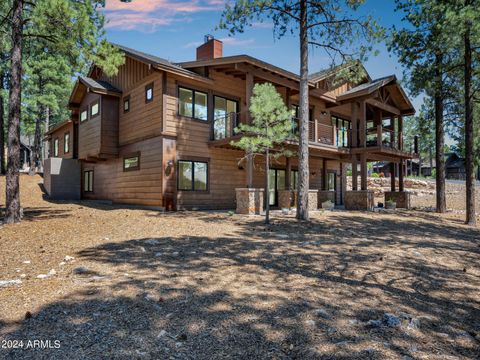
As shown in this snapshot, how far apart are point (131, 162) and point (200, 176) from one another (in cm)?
403

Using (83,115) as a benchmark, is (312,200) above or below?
below

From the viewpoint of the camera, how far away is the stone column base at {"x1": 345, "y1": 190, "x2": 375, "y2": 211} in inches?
646

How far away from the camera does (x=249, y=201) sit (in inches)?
518

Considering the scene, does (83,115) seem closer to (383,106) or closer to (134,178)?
(134,178)

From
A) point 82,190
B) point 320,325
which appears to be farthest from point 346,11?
point 82,190

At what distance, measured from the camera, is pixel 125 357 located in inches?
106

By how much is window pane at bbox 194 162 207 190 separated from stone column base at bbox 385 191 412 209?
441 inches

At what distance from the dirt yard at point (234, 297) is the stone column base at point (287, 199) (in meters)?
7.86

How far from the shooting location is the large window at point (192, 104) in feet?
48.9

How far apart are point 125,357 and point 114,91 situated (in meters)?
17.0

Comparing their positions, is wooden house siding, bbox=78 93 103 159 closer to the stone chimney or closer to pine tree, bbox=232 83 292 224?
the stone chimney

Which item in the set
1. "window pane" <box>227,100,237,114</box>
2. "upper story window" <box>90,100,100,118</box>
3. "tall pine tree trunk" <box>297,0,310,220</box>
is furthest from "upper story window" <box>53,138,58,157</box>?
"tall pine tree trunk" <box>297,0,310,220</box>

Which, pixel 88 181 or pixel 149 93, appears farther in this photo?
pixel 88 181

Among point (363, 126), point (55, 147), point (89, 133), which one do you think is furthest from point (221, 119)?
point (55, 147)
